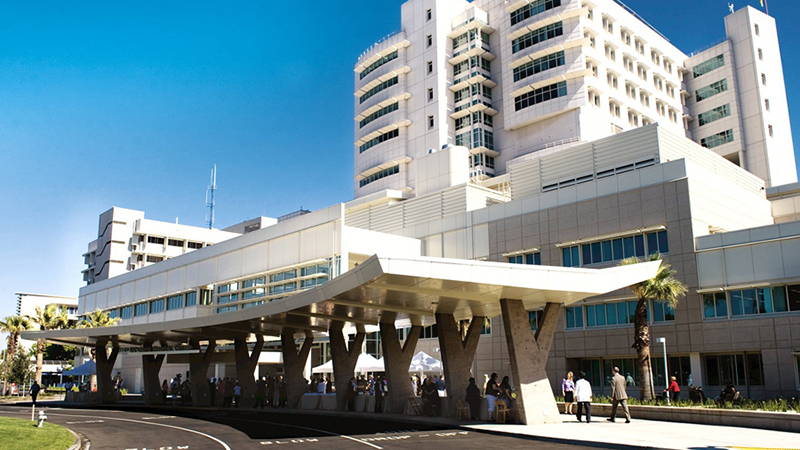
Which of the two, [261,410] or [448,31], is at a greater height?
[448,31]

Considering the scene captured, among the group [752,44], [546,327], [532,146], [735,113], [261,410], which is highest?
[752,44]

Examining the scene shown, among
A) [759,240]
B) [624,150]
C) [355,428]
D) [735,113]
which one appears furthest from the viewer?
[735,113]

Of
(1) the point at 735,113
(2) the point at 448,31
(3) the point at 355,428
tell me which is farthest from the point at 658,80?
(3) the point at 355,428

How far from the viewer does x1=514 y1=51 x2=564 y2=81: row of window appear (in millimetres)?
66188

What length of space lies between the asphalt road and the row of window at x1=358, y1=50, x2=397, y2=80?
59421mm

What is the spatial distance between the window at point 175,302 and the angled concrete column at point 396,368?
113ft

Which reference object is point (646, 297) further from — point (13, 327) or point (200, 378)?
point (13, 327)

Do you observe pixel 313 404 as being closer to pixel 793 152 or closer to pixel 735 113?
pixel 735 113

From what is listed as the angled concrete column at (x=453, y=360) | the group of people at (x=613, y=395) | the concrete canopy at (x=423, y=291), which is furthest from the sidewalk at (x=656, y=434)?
the concrete canopy at (x=423, y=291)

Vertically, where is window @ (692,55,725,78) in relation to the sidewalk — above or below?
above

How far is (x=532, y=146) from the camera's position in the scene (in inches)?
2731

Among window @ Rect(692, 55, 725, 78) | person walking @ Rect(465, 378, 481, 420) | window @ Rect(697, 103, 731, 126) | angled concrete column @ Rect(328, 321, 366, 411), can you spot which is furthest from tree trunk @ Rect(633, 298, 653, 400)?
window @ Rect(692, 55, 725, 78)

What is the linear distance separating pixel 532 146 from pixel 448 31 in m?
18.3

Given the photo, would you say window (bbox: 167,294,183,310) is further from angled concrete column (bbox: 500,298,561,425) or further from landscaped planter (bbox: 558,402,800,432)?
angled concrete column (bbox: 500,298,561,425)
